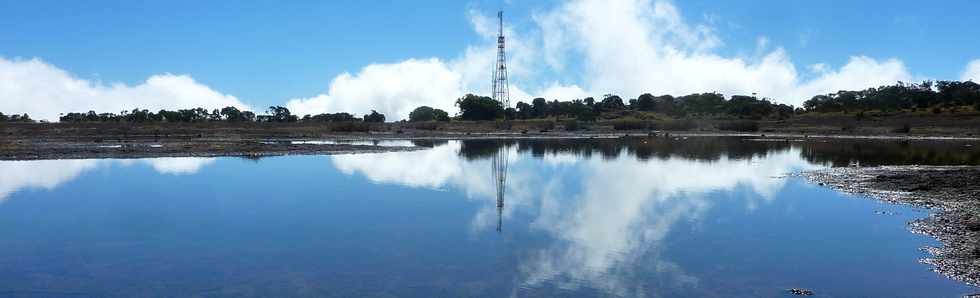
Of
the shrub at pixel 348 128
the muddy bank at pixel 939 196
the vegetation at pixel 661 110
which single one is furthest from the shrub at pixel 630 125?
the muddy bank at pixel 939 196

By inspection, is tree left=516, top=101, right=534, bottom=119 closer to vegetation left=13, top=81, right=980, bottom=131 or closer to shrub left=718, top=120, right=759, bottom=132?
vegetation left=13, top=81, right=980, bottom=131

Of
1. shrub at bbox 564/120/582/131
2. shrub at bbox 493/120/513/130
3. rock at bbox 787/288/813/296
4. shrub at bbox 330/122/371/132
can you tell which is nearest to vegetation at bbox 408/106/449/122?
shrub at bbox 493/120/513/130

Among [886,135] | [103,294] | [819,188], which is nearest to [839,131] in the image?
[886,135]

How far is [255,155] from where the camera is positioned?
4959 centimetres

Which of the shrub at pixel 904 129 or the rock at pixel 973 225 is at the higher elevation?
the shrub at pixel 904 129

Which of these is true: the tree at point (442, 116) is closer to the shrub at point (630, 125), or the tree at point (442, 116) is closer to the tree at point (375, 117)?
the tree at point (375, 117)

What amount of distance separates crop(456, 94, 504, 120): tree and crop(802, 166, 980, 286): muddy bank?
107165mm

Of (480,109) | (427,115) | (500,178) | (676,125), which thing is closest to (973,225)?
(500,178)

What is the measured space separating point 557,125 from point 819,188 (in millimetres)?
98846

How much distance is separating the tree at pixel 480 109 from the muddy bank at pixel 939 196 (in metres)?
107

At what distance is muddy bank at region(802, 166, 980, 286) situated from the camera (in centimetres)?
1428

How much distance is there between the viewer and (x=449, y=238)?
17.5 meters

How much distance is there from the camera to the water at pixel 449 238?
12906 mm

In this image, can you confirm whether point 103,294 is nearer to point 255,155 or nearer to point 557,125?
point 255,155
